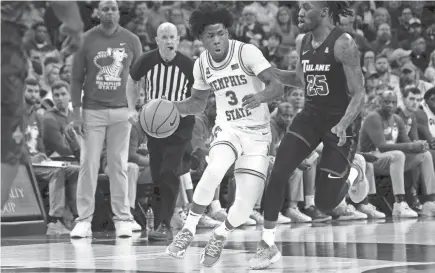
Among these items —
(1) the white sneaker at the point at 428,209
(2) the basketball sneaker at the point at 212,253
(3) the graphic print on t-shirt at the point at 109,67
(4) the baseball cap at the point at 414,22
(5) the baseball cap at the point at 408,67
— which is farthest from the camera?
(4) the baseball cap at the point at 414,22

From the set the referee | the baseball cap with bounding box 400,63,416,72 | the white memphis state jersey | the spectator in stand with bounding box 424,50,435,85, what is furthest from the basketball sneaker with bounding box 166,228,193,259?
the spectator in stand with bounding box 424,50,435,85

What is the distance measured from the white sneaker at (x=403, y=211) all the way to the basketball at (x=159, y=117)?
603 centimetres

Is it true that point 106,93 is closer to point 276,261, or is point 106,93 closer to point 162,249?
point 162,249

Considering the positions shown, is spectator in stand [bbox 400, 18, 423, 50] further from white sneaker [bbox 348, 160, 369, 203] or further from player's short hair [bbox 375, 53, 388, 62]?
white sneaker [bbox 348, 160, 369, 203]

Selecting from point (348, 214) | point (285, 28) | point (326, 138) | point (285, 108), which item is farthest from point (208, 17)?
point (285, 28)

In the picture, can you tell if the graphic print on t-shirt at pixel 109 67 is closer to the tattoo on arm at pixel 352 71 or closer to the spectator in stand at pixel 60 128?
the spectator in stand at pixel 60 128

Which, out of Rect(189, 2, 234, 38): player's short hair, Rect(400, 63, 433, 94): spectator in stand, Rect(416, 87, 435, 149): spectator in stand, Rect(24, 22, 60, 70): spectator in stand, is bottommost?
Rect(416, 87, 435, 149): spectator in stand

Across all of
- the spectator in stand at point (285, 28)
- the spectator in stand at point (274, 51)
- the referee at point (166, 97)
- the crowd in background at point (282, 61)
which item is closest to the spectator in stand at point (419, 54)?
the crowd in background at point (282, 61)

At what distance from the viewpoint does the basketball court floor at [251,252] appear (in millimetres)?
7207

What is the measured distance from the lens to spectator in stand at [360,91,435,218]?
45.6ft

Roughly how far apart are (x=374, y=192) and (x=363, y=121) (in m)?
1.04

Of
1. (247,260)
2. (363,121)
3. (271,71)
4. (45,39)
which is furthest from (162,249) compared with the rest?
(45,39)

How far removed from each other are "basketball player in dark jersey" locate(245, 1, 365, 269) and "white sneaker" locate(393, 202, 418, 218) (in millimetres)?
5902

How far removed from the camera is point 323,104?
7812 millimetres
